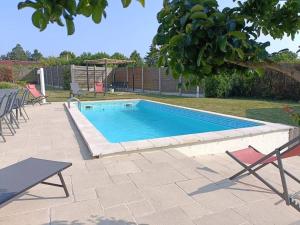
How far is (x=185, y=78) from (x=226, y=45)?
0.43m

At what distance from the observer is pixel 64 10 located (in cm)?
115

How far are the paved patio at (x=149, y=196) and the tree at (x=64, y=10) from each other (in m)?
2.27

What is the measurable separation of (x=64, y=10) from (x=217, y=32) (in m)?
0.73

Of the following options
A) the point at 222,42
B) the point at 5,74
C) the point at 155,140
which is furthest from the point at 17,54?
the point at 222,42

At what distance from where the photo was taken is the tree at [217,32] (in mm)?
1445

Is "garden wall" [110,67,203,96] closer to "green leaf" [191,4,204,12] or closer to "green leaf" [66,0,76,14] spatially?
"green leaf" [191,4,204,12]

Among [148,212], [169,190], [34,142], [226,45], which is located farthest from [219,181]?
[34,142]

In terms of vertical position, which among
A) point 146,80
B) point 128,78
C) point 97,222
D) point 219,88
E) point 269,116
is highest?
point 128,78

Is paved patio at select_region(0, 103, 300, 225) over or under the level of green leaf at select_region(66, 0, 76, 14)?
under

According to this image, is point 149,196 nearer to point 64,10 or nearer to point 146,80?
point 64,10

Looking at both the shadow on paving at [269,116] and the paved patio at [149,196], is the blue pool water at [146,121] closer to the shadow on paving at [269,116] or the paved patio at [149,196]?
the shadow on paving at [269,116]

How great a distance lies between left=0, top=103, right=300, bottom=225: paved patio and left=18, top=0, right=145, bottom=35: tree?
2267 mm

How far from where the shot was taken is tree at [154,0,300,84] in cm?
145

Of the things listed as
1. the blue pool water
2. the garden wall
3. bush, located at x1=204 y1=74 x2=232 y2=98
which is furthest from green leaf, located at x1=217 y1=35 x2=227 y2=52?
the garden wall
